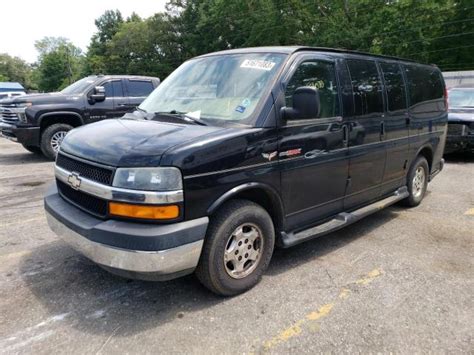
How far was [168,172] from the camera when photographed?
276cm

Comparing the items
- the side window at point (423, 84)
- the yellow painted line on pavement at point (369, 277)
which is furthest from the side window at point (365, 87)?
the yellow painted line on pavement at point (369, 277)

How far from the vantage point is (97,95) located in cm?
944

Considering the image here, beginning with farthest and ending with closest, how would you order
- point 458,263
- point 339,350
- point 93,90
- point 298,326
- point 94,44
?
1. point 94,44
2. point 93,90
3. point 458,263
4. point 298,326
5. point 339,350

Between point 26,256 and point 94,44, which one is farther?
point 94,44

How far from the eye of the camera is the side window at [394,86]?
494 centimetres

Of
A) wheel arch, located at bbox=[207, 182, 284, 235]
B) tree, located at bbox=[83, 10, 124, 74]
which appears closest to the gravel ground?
wheel arch, located at bbox=[207, 182, 284, 235]

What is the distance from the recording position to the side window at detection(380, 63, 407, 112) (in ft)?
16.2

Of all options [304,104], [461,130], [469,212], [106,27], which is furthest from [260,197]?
[106,27]

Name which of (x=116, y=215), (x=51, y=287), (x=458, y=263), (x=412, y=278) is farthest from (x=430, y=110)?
(x=51, y=287)

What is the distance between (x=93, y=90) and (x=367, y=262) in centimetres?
837

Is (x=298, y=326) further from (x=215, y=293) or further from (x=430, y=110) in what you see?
(x=430, y=110)

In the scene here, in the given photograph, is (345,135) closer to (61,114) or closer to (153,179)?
(153,179)

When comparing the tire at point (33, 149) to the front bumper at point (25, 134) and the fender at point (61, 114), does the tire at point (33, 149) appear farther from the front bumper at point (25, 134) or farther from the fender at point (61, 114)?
the fender at point (61, 114)

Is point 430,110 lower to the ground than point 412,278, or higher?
higher
